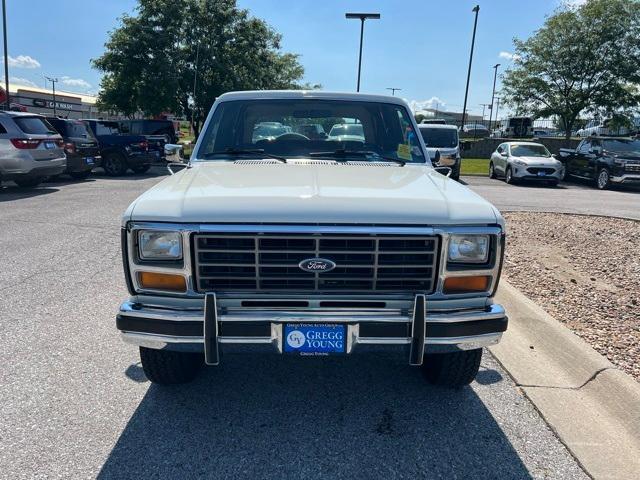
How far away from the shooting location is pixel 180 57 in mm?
25891

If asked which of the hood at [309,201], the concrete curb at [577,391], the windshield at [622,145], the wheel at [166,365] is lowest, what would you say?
the concrete curb at [577,391]

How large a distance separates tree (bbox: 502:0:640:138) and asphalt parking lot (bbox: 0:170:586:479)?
79.2 feet

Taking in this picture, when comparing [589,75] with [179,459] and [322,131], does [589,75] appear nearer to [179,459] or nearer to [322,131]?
[322,131]

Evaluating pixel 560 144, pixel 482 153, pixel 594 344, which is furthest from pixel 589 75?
pixel 594 344

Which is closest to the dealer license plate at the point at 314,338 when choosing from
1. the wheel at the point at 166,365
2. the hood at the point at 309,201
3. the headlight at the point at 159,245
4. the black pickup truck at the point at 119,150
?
the hood at the point at 309,201

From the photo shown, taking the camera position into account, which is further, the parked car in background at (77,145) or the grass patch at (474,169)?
the grass patch at (474,169)

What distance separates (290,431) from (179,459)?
1.99ft

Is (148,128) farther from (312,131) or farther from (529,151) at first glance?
(312,131)

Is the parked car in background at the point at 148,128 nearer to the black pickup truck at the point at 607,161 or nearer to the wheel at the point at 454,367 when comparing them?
the black pickup truck at the point at 607,161

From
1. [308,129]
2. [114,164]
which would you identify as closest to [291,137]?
[308,129]

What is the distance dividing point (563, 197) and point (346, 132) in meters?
12.0

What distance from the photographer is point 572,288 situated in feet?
17.2

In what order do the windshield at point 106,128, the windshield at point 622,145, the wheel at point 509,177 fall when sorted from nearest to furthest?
the windshield at point 622,145
the windshield at point 106,128
the wheel at point 509,177

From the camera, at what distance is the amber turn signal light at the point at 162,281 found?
262 centimetres
